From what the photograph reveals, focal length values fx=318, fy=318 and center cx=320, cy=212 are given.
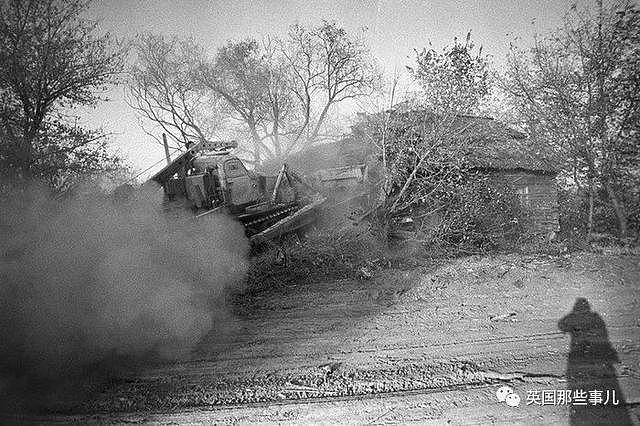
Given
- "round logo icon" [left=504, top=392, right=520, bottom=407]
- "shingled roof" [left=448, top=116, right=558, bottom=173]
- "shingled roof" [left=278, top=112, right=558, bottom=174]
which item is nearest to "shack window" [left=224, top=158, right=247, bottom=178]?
"shingled roof" [left=278, top=112, right=558, bottom=174]

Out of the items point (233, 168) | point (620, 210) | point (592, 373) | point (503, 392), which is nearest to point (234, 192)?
point (233, 168)

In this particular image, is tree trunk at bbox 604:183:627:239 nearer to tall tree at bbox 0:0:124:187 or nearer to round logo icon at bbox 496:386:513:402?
round logo icon at bbox 496:386:513:402

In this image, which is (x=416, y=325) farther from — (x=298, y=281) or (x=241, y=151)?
(x=241, y=151)

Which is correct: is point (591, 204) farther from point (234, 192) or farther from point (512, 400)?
point (234, 192)

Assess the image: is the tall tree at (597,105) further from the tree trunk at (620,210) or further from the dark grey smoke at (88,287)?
the dark grey smoke at (88,287)

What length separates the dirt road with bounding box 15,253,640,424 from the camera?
3.21m

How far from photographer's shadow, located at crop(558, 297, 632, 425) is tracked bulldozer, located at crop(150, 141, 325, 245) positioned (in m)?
6.17

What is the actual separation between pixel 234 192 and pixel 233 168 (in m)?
0.79

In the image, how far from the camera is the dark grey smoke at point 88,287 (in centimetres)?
369

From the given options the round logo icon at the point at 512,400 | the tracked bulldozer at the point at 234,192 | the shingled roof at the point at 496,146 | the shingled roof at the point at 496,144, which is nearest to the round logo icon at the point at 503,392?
the round logo icon at the point at 512,400

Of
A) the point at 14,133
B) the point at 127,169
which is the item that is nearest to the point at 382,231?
the point at 127,169

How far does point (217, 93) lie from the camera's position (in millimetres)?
25391

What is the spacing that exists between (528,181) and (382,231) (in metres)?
11.6

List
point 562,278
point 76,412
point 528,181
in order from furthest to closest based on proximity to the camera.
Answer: point 528,181 < point 562,278 < point 76,412
